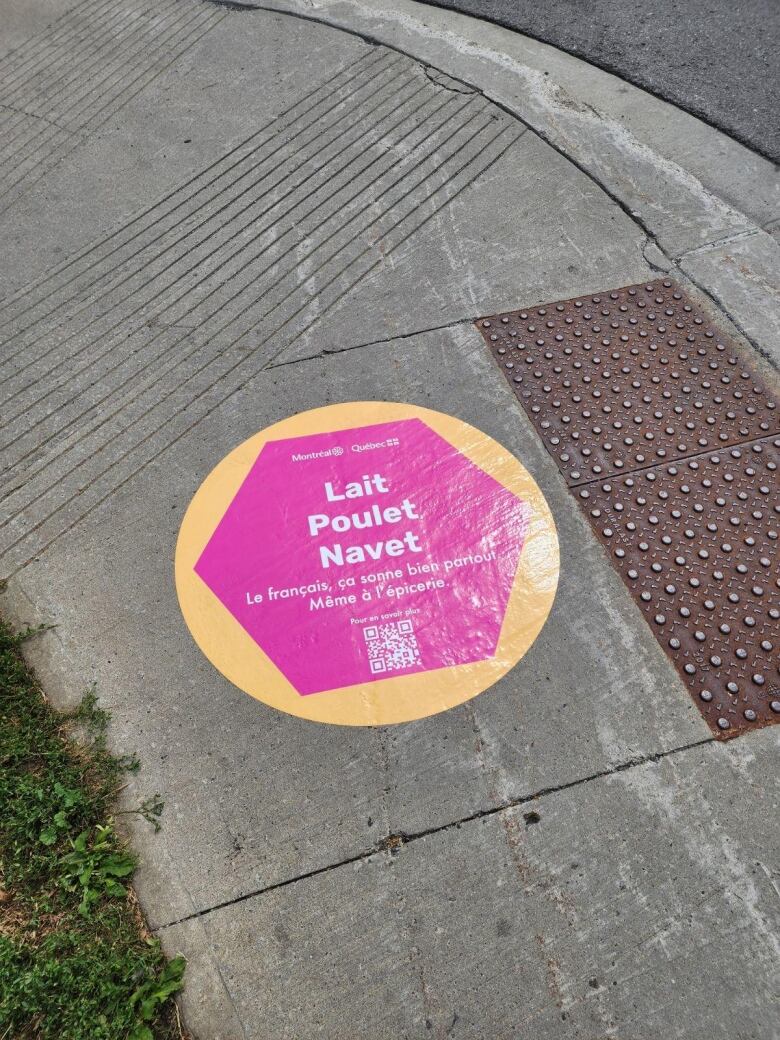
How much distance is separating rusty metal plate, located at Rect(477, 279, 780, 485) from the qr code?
103cm

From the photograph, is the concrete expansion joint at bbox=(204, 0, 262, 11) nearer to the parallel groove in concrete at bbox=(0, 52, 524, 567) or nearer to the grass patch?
the parallel groove in concrete at bbox=(0, 52, 524, 567)

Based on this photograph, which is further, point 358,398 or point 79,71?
point 79,71

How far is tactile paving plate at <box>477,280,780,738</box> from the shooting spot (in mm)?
3029

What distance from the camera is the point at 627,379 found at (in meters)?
3.88

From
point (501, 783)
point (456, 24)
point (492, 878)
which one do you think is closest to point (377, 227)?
point (456, 24)

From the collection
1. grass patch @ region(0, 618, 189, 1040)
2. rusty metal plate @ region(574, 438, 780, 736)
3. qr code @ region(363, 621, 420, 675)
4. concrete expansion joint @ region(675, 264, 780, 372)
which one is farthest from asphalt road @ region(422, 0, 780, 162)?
grass patch @ region(0, 618, 189, 1040)

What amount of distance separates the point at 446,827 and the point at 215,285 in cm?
313

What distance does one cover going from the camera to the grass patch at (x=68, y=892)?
2.38 m

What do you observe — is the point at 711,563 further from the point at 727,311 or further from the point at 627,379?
the point at 727,311

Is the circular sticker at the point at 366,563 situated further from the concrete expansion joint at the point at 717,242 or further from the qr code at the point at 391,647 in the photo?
the concrete expansion joint at the point at 717,242

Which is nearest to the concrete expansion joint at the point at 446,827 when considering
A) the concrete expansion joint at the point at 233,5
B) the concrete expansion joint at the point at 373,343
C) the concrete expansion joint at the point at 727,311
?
the concrete expansion joint at the point at 727,311

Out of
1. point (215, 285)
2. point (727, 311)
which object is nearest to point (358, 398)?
point (215, 285)

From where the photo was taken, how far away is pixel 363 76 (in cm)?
564

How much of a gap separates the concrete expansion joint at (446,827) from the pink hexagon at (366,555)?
557 millimetres
